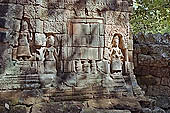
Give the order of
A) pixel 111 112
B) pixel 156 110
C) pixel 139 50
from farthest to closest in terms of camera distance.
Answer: pixel 139 50 → pixel 156 110 → pixel 111 112

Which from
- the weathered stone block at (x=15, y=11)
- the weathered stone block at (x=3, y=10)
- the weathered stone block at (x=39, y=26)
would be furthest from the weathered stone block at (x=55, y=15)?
the weathered stone block at (x=3, y=10)

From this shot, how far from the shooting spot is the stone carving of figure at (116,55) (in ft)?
18.5

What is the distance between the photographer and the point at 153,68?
272 inches

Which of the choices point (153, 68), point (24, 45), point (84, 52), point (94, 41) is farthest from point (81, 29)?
point (153, 68)

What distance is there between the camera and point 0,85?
4.81 meters

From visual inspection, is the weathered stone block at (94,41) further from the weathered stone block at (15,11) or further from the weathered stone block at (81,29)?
the weathered stone block at (15,11)

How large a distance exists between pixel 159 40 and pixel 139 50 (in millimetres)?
772

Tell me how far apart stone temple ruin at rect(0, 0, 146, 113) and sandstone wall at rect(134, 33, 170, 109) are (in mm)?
1117

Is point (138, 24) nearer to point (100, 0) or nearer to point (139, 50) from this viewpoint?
point (139, 50)

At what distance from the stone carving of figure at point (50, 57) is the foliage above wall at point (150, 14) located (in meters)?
6.59

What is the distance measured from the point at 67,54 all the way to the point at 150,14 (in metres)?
7.04

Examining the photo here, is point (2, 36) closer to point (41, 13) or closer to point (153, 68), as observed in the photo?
point (41, 13)

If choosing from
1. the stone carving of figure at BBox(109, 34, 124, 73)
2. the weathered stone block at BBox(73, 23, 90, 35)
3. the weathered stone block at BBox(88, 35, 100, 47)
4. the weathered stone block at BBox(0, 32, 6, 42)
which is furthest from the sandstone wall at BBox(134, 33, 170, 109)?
the weathered stone block at BBox(0, 32, 6, 42)

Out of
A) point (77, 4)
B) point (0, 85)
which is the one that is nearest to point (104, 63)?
point (77, 4)
